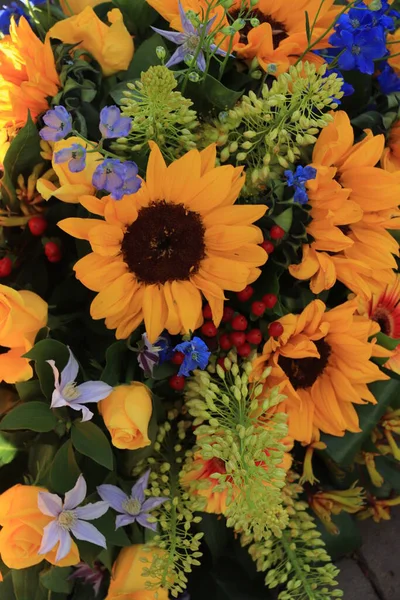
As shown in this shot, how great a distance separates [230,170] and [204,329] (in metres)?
0.15

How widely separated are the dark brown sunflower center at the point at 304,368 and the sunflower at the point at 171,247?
13 centimetres

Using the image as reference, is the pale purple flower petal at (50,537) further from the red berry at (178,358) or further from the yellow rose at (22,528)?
the red berry at (178,358)

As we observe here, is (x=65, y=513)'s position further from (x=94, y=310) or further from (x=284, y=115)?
(x=284, y=115)

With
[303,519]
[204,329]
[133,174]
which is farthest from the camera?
[303,519]

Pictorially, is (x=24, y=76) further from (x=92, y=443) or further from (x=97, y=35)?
(x=92, y=443)

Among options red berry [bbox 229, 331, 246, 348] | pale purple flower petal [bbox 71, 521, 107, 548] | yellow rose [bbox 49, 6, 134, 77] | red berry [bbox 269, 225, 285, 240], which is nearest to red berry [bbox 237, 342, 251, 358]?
red berry [bbox 229, 331, 246, 348]

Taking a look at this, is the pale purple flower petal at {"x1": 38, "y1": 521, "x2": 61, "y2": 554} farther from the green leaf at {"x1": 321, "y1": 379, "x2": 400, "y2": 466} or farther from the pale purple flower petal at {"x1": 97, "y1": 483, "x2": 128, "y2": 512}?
the green leaf at {"x1": 321, "y1": 379, "x2": 400, "y2": 466}

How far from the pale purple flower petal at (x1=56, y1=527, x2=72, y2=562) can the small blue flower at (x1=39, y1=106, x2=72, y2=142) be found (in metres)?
0.34

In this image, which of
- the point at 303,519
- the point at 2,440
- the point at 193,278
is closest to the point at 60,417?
the point at 2,440

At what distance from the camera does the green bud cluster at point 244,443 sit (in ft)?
1.54

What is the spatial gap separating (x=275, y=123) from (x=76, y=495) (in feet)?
1.22

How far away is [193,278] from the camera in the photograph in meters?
0.50

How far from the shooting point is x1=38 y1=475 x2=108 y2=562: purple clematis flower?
48 centimetres

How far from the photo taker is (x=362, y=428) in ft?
2.11
